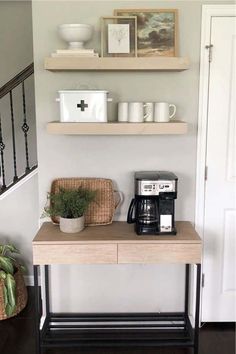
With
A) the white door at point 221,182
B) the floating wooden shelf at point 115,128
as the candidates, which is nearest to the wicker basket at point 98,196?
the floating wooden shelf at point 115,128

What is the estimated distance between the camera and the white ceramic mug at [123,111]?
226 centimetres

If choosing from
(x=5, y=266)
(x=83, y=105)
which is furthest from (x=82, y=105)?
(x=5, y=266)

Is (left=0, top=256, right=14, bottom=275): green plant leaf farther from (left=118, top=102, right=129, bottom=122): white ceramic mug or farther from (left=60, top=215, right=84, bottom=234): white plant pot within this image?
(left=118, top=102, right=129, bottom=122): white ceramic mug

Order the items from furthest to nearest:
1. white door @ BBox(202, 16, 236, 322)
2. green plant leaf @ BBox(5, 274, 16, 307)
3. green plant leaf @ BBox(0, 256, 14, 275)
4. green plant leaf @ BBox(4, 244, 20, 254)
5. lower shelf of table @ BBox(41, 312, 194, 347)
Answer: green plant leaf @ BBox(4, 244, 20, 254) < green plant leaf @ BBox(0, 256, 14, 275) < green plant leaf @ BBox(5, 274, 16, 307) < lower shelf of table @ BBox(41, 312, 194, 347) < white door @ BBox(202, 16, 236, 322)

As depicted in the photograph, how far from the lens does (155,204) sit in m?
2.29

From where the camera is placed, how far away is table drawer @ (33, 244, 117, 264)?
2133 mm

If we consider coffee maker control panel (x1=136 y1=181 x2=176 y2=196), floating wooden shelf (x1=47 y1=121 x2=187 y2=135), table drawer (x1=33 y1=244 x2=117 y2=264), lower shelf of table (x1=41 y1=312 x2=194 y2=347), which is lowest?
lower shelf of table (x1=41 y1=312 x2=194 y2=347)

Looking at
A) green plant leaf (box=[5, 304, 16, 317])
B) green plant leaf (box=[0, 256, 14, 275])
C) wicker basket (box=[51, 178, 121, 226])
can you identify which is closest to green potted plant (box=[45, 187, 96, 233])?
wicker basket (box=[51, 178, 121, 226])

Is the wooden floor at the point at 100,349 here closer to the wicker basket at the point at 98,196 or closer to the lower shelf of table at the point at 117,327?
the lower shelf of table at the point at 117,327

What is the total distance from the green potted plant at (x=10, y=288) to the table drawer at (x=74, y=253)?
63 cm

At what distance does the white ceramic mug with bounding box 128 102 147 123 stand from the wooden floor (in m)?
1.48

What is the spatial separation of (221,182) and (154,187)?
21.8 inches

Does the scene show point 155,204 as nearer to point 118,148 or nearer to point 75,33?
point 118,148

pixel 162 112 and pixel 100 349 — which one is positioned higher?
pixel 162 112
